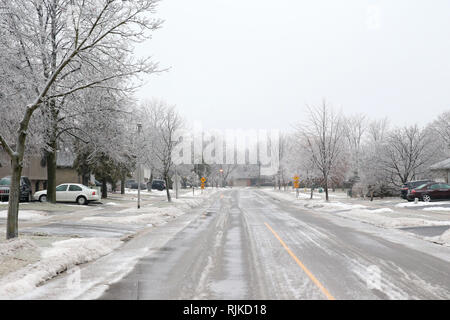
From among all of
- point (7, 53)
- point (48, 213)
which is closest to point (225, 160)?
point (48, 213)

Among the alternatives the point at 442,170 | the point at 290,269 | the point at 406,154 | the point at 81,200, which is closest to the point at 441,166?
the point at 442,170

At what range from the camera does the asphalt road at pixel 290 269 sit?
6.97 metres

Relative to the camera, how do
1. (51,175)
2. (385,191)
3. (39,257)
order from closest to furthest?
(39,257) → (51,175) → (385,191)

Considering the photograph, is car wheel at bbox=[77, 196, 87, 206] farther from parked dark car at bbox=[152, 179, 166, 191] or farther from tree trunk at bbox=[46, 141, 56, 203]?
parked dark car at bbox=[152, 179, 166, 191]

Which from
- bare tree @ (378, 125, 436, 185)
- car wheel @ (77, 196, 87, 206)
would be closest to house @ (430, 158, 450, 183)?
bare tree @ (378, 125, 436, 185)

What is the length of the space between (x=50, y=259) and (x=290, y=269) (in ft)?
17.0

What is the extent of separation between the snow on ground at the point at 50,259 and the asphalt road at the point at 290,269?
4.64ft

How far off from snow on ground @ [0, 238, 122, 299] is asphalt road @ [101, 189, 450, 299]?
141 cm

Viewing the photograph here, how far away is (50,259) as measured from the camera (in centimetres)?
949

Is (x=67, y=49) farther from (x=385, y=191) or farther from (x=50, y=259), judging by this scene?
(x=385, y=191)

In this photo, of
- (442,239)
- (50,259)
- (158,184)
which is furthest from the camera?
(158,184)

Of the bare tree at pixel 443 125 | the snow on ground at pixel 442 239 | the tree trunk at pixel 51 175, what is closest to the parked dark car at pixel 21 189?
the tree trunk at pixel 51 175

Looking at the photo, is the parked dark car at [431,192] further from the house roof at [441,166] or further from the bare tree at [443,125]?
the bare tree at [443,125]

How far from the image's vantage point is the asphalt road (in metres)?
6.97
